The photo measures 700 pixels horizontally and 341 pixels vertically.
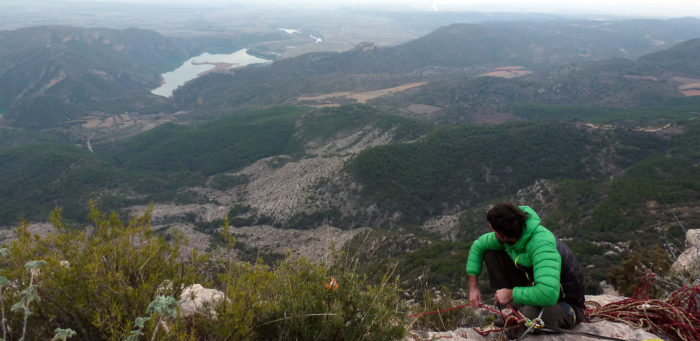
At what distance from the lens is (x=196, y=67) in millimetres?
172000

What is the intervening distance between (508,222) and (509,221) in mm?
15

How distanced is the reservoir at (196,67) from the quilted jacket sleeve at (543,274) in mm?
147613

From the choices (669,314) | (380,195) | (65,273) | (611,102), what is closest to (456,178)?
(380,195)

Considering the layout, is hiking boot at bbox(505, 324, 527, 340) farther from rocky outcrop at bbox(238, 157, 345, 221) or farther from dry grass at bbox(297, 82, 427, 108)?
dry grass at bbox(297, 82, 427, 108)

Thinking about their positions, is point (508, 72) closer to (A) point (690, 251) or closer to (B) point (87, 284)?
(A) point (690, 251)

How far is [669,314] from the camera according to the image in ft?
13.5

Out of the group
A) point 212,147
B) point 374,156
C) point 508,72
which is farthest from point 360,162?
point 508,72

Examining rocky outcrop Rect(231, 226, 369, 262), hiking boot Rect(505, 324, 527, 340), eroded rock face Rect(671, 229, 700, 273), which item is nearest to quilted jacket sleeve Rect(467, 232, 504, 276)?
hiking boot Rect(505, 324, 527, 340)

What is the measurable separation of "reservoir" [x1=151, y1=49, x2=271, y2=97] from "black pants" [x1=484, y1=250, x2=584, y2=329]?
147 m

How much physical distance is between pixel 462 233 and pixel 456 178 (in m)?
12.2

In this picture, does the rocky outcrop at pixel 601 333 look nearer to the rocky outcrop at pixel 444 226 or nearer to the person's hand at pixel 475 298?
the person's hand at pixel 475 298

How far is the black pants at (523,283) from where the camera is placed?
389cm

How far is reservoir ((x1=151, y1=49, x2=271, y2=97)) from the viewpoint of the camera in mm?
146825

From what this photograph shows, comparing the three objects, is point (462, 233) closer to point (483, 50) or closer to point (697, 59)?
point (697, 59)
